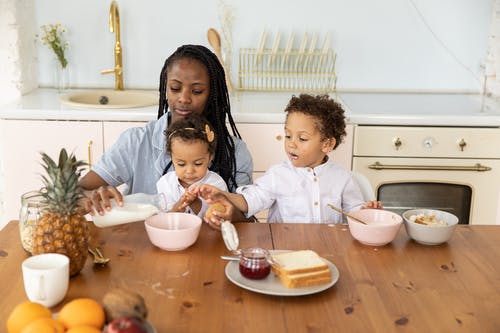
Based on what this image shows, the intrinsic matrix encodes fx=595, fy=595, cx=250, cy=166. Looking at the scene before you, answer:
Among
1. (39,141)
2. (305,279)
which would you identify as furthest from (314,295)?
(39,141)

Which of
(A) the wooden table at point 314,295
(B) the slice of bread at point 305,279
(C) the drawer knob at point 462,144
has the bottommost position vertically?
(A) the wooden table at point 314,295

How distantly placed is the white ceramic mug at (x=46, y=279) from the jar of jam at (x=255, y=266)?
1.20 feet

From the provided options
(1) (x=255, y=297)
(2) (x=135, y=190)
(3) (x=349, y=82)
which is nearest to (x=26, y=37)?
(2) (x=135, y=190)

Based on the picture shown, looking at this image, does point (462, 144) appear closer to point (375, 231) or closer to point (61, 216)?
point (375, 231)

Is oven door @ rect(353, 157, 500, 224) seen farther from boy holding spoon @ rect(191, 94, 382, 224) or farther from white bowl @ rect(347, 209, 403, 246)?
white bowl @ rect(347, 209, 403, 246)

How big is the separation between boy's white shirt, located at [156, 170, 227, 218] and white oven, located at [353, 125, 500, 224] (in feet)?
3.03

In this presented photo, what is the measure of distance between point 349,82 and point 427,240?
1865 millimetres

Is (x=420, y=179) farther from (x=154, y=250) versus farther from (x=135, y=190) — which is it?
(x=154, y=250)

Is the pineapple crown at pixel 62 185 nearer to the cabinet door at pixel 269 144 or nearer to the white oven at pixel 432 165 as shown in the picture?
the cabinet door at pixel 269 144

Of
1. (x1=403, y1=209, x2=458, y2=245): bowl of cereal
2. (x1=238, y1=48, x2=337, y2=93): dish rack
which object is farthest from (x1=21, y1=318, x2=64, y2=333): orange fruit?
(x1=238, y1=48, x2=337, y2=93): dish rack

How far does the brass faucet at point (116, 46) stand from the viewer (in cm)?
298

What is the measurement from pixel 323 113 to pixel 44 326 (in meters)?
1.23

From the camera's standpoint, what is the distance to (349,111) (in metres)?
2.74

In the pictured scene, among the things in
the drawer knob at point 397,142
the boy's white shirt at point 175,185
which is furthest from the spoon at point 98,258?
the drawer knob at point 397,142
